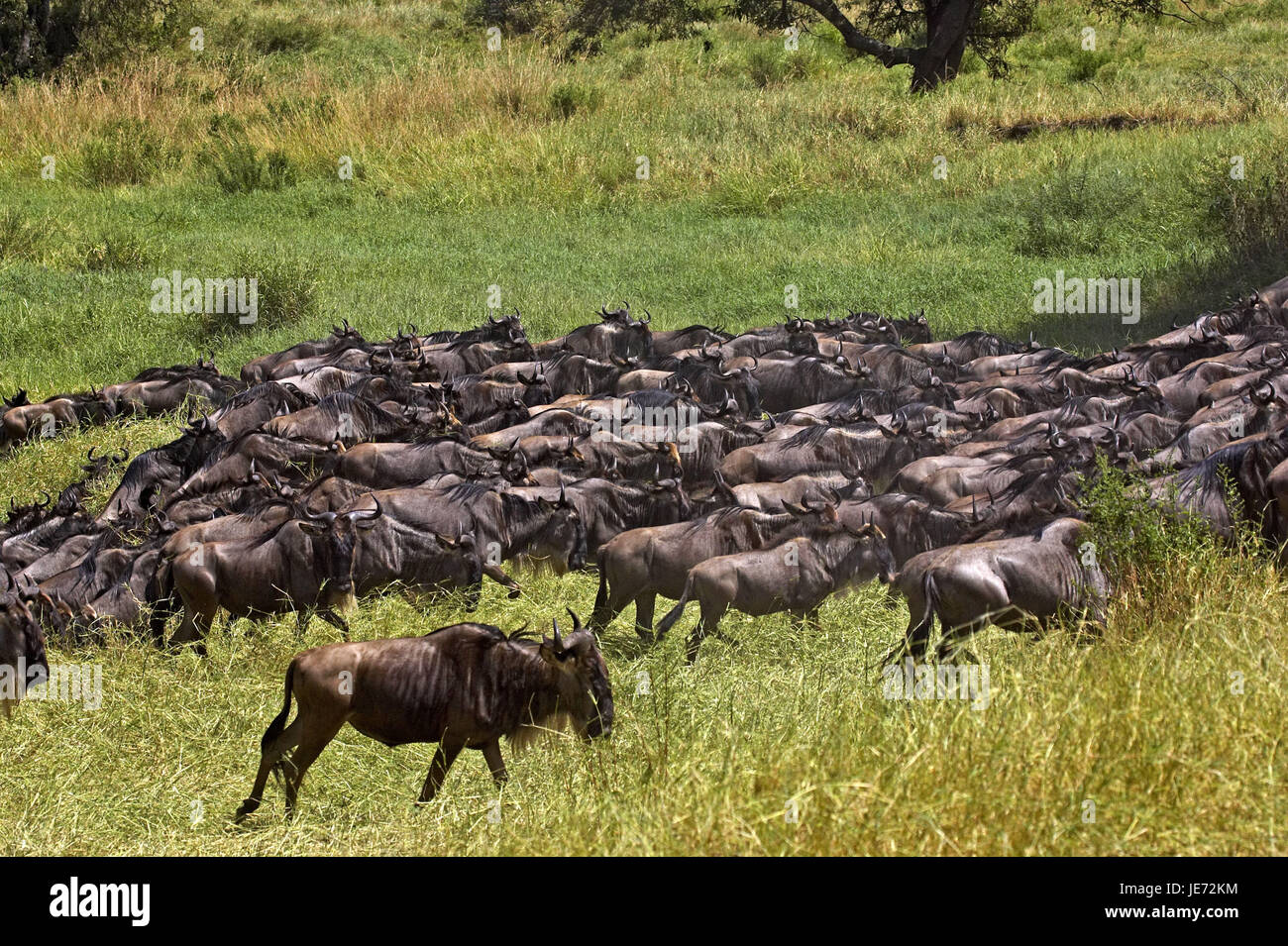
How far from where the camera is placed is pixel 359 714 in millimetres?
5480

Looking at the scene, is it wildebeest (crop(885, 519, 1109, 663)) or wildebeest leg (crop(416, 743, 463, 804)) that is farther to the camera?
wildebeest (crop(885, 519, 1109, 663))

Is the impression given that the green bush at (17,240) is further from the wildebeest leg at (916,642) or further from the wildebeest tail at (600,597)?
the wildebeest leg at (916,642)

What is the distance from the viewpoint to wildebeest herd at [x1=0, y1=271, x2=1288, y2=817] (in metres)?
5.62

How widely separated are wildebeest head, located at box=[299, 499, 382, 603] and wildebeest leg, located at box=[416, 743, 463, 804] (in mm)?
2004

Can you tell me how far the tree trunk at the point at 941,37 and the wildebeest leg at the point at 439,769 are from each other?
2104 centimetres

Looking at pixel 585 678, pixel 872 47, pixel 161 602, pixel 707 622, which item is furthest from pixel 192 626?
pixel 872 47

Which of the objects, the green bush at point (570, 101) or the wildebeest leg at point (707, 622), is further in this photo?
the green bush at point (570, 101)

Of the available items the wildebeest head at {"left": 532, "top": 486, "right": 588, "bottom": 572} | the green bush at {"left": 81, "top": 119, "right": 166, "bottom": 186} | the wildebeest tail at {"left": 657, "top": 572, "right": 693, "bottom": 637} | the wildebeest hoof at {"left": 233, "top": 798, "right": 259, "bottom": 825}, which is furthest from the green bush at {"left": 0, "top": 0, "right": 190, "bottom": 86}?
the wildebeest hoof at {"left": 233, "top": 798, "right": 259, "bottom": 825}

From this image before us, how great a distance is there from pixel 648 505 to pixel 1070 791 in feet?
14.5

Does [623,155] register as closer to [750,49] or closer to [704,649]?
[750,49]

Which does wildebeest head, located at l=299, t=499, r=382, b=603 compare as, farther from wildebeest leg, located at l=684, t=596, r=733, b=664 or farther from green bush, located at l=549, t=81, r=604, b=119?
green bush, located at l=549, t=81, r=604, b=119

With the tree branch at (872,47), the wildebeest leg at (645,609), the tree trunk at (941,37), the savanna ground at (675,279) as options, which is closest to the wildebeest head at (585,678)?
the savanna ground at (675,279)

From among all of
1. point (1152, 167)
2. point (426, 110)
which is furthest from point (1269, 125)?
point (426, 110)

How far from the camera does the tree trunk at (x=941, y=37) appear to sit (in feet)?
80.5
